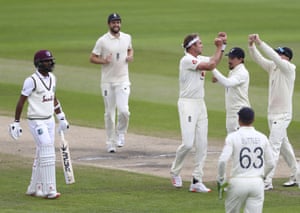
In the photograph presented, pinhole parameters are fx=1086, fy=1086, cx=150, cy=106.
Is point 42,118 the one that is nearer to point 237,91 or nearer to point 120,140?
point 237,91

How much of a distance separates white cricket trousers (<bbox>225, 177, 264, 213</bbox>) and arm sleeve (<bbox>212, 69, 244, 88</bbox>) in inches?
141

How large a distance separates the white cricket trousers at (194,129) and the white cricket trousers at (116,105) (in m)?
3.89

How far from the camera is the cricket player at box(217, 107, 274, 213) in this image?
1252 centimetres

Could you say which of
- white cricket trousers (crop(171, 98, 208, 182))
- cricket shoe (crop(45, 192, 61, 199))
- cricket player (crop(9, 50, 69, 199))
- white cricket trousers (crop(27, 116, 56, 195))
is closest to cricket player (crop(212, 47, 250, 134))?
white cricket trousers (crop(171, 98, 208, 182))

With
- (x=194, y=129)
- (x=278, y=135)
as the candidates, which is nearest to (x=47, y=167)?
(x=194, y=129)

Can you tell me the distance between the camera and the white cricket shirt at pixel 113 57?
67.1ft

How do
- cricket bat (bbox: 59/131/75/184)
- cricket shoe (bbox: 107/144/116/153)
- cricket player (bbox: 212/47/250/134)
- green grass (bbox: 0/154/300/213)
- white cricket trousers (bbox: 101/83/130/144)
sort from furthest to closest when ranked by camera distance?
1. white cricket trousers (bbox: 101/83/130/144)
2. cricket shoe (bbox: 107/144/116/153)
3. cricket player (bbox: 212/47/250/134)
4. cricket bat (bbox: 59/131/75/184)
5. green grass (bbox: 0/154/300/213)

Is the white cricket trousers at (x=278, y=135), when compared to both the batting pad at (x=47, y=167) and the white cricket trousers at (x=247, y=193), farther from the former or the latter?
the white cricket trousers at (x=247, y=193)

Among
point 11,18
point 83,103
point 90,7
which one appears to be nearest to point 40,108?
point 83,103

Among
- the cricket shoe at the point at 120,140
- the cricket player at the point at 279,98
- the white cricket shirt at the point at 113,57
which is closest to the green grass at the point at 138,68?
the cricket player at the point at 279,98

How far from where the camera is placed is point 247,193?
12.5 m

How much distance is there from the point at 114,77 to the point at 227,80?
471cm

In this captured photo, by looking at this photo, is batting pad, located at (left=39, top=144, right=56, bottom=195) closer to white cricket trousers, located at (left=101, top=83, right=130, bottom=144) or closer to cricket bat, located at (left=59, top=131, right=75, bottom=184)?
cricket bat, located at (left=59, top=131, right=75, bottom=184)

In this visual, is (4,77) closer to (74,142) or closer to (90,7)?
(74,142)
